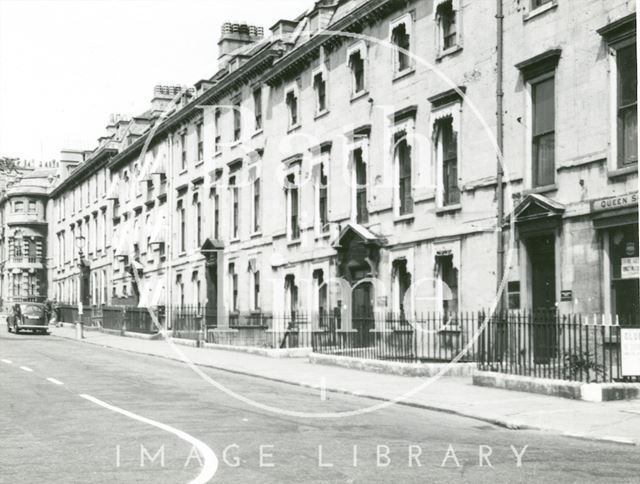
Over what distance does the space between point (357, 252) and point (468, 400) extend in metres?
13.8

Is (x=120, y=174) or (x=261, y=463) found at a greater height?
(x=120, y=174)

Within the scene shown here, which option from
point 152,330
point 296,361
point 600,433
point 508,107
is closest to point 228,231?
point 152,330

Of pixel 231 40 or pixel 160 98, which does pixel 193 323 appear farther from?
pixel 160 98

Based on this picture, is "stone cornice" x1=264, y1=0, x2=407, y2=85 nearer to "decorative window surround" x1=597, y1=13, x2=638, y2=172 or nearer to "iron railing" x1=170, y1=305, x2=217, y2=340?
"decorative window surround" x1=597, y1=13, x2=638, y2=172

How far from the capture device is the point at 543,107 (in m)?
22.0

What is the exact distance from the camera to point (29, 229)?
82.8 metres

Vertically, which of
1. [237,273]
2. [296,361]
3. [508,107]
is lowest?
[296,361]

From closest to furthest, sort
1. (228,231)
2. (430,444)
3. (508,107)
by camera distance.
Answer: (430,444)
(508,107)
(228,231)

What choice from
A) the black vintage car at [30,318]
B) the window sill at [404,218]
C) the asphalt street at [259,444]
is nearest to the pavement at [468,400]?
the asphalt street at [259,444]

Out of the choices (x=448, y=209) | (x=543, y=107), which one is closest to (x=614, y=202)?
(x=543, y=107)

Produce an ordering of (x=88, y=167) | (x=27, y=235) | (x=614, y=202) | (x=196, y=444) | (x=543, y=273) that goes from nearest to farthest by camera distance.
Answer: (x=196, y=444), (x=614, y=202), (x=543, y=273), (x=88, y=167), (x=27, y=235)

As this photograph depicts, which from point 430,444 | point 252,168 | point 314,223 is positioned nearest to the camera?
point 430,444

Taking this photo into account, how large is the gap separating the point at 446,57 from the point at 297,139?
10.3 meters

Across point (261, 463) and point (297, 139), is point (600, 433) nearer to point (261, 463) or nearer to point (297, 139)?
point (261, 463)
